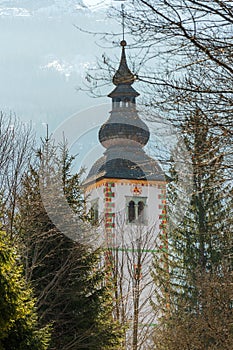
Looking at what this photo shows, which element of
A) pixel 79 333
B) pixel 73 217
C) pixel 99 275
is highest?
pixel 73 217

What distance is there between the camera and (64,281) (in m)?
15.6

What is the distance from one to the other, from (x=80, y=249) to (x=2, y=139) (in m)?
2.87

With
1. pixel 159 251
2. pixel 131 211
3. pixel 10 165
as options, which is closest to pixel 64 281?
pixel 10 165

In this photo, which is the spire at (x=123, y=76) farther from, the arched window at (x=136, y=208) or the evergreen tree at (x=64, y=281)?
the arched window at (x=136, y=208)

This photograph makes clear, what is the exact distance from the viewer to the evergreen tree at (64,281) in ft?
50.0

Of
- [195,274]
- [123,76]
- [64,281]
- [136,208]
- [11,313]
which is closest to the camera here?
[123,76]

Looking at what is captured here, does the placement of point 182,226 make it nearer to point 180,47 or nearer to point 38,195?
point 38,195

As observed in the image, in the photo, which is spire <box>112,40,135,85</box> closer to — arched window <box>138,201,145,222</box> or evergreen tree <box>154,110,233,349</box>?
evergreen tree <box>154,110,233,349</box>

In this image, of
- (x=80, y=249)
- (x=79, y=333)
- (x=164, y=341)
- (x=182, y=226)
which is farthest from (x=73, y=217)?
(x=182, y=226)

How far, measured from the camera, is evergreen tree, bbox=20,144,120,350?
1524 centimetres

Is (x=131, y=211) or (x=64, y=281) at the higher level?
(x=131, y=211)

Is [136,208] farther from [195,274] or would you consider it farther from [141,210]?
[195,274]

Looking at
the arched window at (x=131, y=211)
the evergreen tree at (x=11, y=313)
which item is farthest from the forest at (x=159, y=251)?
Answer: the arched window at (x=131, y=211)

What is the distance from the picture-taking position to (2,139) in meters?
14.8
